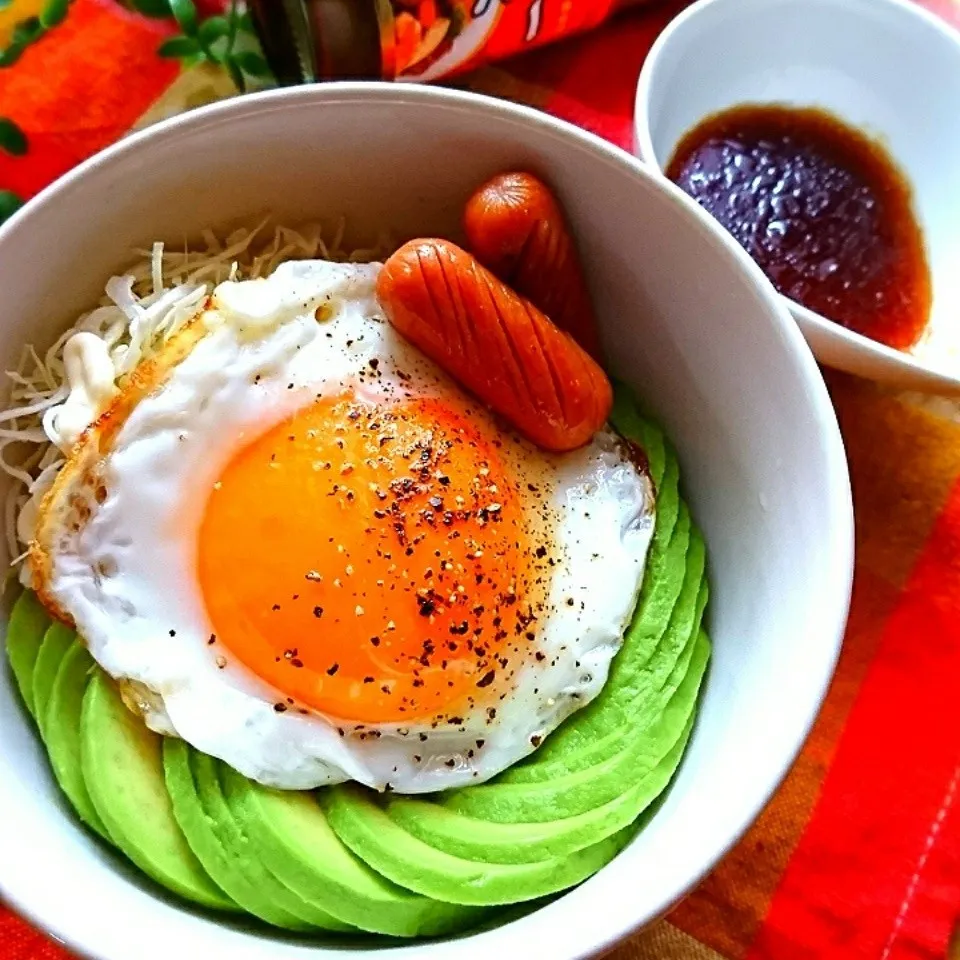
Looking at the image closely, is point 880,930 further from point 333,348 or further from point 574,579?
point 333,348

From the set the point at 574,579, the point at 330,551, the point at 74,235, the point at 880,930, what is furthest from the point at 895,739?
the point at 74,235

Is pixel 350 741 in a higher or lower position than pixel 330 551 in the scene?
lower

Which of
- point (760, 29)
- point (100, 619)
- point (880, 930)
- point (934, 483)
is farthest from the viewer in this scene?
point (760, 29)

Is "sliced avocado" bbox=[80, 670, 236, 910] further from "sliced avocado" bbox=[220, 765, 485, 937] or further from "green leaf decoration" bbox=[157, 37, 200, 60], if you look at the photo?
"green leaf decoration" bbox=[157, 37, 200, 60]

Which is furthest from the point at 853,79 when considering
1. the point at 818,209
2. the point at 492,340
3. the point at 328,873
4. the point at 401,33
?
the point at 328,873

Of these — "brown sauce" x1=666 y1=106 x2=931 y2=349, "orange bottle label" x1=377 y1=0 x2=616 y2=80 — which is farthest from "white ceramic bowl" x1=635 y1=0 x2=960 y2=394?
"orange bottle label" x1=377 y1=0 x2=616 y2=80

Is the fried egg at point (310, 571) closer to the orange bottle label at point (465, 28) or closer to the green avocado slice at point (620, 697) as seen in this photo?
the green avocado slice at point (620, 697)

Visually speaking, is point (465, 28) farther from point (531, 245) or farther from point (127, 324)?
point (127, 324)
